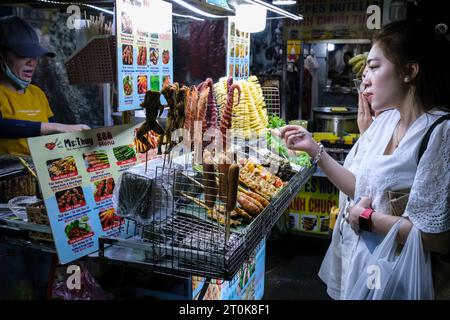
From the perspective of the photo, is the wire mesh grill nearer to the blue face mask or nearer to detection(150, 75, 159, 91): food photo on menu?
detection(150, 75, 159, 91): food photo on menu

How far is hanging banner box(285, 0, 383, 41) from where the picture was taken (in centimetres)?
627

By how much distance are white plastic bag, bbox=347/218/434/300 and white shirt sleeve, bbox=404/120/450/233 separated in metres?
0.09

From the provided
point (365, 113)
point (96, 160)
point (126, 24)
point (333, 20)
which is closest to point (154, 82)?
point (126, 24)

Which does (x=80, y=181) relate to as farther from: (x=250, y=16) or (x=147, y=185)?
(x=250, y=16)

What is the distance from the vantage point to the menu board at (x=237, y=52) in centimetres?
389

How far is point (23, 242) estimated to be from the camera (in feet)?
6.97

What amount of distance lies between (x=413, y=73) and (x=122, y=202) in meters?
1.47

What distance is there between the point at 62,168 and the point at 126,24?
87 centimetres

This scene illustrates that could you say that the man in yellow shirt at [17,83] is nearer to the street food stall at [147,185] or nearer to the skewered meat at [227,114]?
the street food stall at [147,185]

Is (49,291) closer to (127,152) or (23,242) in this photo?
(23,242)

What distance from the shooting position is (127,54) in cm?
227

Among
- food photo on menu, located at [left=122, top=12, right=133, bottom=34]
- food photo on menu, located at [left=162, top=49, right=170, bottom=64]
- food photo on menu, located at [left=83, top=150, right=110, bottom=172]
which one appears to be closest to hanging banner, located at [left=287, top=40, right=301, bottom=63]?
food photo on menu, located at [left=162, top=49, right=170, bottom=64]

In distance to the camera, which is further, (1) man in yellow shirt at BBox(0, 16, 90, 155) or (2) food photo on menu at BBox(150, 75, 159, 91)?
(1) man in yellow shirt at BBox(0, 16, 90, 155)
